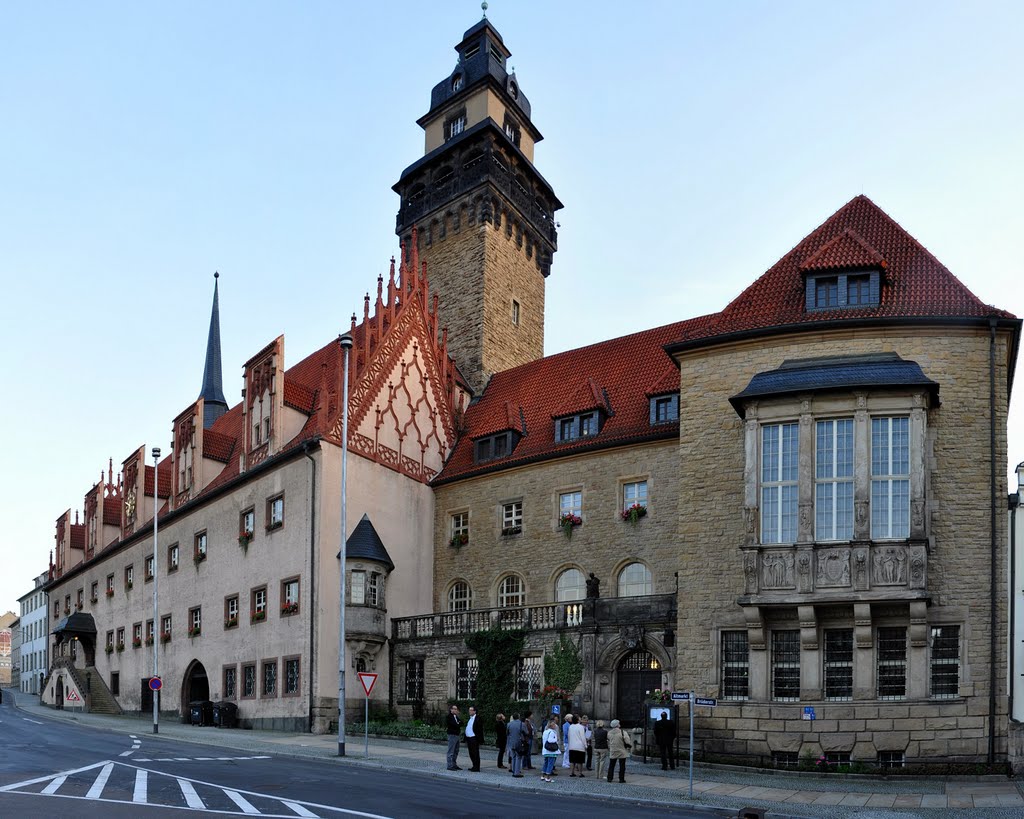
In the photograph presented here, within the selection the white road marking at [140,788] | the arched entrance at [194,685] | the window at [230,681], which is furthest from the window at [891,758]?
the arched entrance at [194,685]

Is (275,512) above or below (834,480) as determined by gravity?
below

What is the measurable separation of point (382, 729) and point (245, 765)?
10494 millimetres

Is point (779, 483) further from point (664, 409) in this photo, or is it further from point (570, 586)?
point (570, 586)

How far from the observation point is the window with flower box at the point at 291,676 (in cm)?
3662

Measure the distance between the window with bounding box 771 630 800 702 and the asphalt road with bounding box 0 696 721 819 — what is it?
→ 715 cm

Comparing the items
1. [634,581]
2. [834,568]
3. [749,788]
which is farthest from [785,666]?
[634,581]

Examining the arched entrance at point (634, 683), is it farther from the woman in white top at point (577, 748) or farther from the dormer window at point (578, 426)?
the dormer window at point (578, 426)

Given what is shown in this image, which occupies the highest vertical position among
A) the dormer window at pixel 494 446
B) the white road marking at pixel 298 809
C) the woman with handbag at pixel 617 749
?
the dormer window at pixel 494 446

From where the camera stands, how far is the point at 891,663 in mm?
25328

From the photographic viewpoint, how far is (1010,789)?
2208 cm

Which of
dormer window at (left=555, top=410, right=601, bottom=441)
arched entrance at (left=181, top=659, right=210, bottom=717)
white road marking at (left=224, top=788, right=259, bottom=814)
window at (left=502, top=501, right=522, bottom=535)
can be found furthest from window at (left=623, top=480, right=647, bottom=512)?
arched entrance at (left=181, top=659, right=210, bottom=717)

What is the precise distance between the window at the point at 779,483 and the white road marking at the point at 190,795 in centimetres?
1402

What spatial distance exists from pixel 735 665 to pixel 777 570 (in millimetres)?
2837

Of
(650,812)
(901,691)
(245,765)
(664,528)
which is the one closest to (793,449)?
(901,691)
